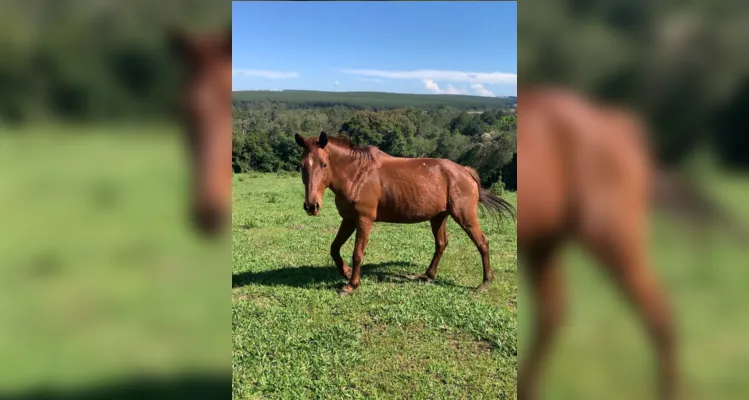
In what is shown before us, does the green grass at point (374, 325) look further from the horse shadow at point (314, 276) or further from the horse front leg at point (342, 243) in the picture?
the horse front leg at point (342, 243)

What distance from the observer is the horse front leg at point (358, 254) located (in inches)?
170

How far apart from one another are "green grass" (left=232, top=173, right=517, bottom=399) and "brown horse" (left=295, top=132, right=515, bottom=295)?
1.27 ft

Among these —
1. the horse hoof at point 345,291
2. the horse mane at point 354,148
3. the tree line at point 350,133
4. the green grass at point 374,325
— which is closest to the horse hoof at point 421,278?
the green grass at point 374,325
